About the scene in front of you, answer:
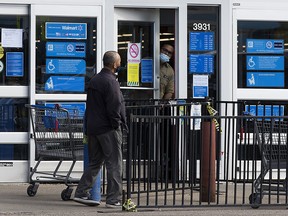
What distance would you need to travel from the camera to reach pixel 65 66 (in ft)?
42.4

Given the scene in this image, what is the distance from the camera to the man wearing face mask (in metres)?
13.3

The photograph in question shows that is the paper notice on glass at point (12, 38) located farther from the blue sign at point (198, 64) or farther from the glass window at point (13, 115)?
the blue sign at point (198, 64)

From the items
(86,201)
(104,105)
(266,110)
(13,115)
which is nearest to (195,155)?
(104,105)

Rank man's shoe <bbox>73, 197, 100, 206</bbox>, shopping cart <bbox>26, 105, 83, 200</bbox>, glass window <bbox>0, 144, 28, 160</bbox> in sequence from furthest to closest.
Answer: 1. glass window <bbox>0, 144, 28, 160</bbox>
2. shopping cart <bbox>26, 105, 83, 200</bbox>
3. man's shoe <bbox>73, 197, 100, 206</bbox>

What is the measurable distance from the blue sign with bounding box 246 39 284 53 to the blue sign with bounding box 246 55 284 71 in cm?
11

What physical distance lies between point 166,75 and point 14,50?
7.94 ft

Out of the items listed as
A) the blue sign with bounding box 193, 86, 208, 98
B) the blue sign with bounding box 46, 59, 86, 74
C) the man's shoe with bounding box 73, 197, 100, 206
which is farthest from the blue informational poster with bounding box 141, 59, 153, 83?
the man's shoe with bounding box 73, 197, 100, 206

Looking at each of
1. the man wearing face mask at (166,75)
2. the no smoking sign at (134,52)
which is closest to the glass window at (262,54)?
the man wearing face mask at (166,75)

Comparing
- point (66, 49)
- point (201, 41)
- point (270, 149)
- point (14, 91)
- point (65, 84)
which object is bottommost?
point (270, 149)

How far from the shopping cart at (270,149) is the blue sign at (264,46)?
122 inches

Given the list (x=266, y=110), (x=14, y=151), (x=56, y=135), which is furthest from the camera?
(x=266, y=110)

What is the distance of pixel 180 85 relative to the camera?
43.3 feet

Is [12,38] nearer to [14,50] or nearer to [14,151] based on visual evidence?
[14,50]

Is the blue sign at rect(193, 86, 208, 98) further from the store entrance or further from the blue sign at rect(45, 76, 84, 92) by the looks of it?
the blue sign at rect(45, 76, 84, 92)
